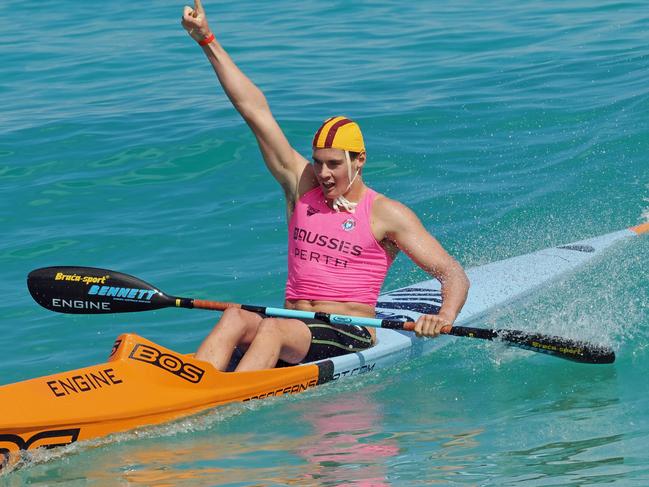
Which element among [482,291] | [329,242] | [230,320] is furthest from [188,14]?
[482,291]

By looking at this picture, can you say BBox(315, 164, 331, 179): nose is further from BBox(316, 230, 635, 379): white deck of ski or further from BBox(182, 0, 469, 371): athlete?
BBox(316, 230, 635, 379): white deck of ski

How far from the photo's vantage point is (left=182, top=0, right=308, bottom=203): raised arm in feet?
22.9

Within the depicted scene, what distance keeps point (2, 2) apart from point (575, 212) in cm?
1368

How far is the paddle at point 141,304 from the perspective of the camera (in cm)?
666

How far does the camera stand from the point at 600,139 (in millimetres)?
11992

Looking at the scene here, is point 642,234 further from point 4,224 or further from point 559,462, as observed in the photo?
point 4,224

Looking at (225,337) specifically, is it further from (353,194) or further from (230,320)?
(353,194)

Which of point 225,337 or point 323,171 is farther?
point 323,171

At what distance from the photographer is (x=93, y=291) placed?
6.86 metres

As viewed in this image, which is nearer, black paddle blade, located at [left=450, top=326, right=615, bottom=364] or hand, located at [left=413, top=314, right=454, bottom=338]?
hand, located at [left=413, top=314, right=454, bottom=338]

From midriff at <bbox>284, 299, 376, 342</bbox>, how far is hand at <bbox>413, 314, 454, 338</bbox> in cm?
52

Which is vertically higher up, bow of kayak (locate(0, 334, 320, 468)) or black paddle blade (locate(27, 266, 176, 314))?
black paddle blade (locate(27, 266, 176, 314))

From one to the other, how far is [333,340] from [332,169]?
3.33 ft

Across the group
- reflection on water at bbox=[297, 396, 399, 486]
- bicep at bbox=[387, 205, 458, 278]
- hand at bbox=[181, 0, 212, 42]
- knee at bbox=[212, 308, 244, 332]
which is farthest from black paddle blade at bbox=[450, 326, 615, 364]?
hand at bbox=[181, 0, 212, 42]
